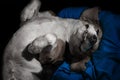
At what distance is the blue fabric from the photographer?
133 cm

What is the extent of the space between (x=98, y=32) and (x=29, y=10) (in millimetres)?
402

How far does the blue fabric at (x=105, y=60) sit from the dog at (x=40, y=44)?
0.21ft

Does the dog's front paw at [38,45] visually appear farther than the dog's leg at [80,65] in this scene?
No

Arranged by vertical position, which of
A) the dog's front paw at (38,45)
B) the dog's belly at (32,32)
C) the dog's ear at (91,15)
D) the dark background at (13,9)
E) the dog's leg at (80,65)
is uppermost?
the dark background at (13,9)

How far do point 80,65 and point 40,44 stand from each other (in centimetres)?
25

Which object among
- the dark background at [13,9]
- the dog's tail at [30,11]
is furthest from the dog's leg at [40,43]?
the dark background at [13,9]

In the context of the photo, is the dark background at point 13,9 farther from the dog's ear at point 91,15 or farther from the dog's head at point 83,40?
the dog's head at point 83,40

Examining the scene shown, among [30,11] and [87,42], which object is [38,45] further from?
[30,11]

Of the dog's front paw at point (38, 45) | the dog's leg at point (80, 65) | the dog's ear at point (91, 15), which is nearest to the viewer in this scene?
the dog's front paw at point (38, 45)

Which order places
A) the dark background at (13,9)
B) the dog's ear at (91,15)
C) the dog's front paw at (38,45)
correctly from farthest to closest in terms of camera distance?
1. the dark background at (13,9)
2. the dog's ear at (91,15)
3. the dog's front paw at (38,45)

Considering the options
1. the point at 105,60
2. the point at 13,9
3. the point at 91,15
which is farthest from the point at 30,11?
the point at 105,60

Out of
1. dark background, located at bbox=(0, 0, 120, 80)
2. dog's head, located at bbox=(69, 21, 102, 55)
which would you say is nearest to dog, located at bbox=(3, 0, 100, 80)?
dog's head, located at bbox=(69, 21, 102, 55)

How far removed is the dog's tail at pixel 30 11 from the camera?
1541 millimetres

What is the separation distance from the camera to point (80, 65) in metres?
1.38
